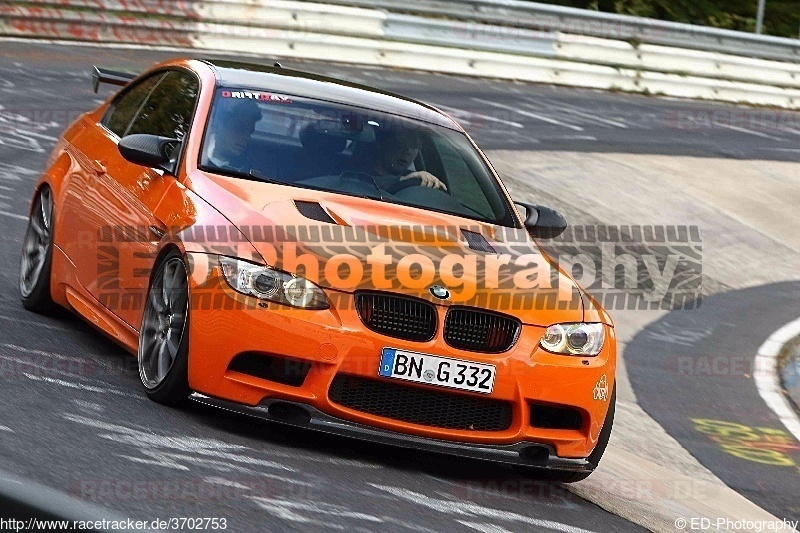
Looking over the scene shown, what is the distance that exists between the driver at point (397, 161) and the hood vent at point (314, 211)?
1.92 ft

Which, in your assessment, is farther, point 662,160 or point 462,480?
point 662,160

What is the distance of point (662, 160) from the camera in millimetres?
18188

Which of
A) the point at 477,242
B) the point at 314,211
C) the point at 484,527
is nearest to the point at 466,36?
the point at 477,242

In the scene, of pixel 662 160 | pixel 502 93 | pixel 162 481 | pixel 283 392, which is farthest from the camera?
pixel 502 93

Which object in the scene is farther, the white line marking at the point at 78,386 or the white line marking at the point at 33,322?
the white line marking at the point at 33,322

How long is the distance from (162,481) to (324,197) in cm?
205

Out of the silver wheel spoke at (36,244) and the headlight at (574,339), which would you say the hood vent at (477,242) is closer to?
the headlight at (574,339)

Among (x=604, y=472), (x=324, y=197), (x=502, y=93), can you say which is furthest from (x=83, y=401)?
(x=502, y=93)

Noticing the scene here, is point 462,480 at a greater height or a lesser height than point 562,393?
lesser

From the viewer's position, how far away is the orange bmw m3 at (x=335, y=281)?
619 centimetres

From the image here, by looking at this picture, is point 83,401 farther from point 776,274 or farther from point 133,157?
point 776,274

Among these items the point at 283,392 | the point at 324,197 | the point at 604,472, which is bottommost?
the point at 604,472

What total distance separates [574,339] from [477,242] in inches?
27.8

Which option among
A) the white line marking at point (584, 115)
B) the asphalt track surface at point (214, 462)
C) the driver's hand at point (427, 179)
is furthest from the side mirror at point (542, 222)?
the white line marking at point (584, 115)
